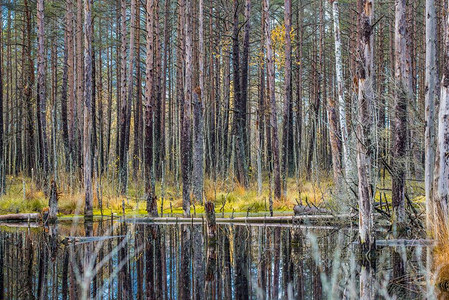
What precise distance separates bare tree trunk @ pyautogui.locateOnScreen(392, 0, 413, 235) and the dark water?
1.07 meters

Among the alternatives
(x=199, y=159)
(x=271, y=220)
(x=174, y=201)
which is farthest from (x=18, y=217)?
(x=271, y=220)

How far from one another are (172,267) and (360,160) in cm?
298

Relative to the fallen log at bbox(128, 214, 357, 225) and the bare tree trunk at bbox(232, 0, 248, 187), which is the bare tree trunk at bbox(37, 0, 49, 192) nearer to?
the fallen log at bbox(128, 214, 357, 225)

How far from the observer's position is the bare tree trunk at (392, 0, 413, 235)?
9297mm

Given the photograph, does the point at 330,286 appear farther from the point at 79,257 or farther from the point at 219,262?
the point at 79,257

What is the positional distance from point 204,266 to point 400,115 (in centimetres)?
511

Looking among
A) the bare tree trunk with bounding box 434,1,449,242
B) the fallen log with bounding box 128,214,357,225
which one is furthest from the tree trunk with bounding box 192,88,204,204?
the bare tree trunk with bounding box 434,1,449,242

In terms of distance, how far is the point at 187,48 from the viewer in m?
13.9

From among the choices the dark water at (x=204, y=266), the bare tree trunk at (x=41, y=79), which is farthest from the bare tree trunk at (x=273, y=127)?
the bare tree trunk at (x=41, y=79)

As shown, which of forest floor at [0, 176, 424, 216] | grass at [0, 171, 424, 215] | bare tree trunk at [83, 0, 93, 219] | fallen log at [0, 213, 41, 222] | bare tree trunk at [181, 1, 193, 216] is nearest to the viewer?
fallen log at [0, 213, 41, 222]

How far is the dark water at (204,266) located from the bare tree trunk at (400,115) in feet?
3.50

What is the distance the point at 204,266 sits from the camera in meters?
6.79

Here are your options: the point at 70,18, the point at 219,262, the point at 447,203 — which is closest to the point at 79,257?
the point at 219,262

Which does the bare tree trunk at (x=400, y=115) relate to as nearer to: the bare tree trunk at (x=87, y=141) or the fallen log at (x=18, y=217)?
the bare tree trunk at (x=87, y=141)
